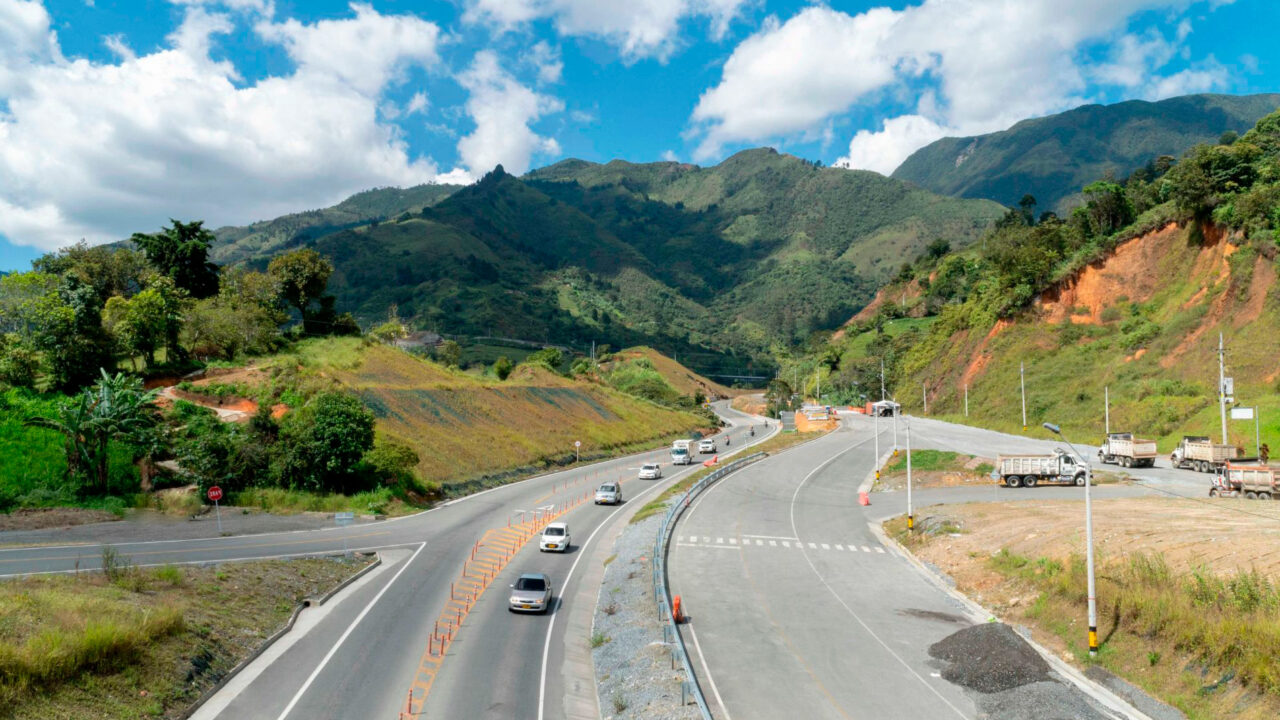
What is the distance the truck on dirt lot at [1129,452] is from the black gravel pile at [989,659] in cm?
3930

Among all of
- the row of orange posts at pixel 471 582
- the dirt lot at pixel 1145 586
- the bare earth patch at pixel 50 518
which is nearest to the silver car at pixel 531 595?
the row of orange posts at pixel 471 582

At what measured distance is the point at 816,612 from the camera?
2719 centimetres

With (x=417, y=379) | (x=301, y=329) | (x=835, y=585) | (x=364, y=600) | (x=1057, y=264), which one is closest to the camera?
(x=364, y=600)

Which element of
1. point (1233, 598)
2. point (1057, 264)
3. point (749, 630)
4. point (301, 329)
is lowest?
point (749, 630)

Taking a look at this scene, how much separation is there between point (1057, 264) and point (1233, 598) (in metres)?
92.0

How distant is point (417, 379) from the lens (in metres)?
72.4

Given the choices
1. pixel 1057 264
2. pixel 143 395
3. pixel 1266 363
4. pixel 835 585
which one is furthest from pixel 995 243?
pixel 143 395

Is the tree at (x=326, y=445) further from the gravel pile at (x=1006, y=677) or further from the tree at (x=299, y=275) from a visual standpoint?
the gravel pile at (x=1006, y=677)

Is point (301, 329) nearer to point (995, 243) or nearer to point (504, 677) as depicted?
point (504, 677)

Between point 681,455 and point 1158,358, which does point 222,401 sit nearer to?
point 681,455

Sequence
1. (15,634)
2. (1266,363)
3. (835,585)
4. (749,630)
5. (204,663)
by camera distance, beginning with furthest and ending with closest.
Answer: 1. (1266,363)
2. (835,585)
3. (749,630)
4. (204,663)
5. (15,634)

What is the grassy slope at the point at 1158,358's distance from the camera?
5959cm

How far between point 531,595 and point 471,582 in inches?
202

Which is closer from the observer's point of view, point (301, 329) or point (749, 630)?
point (749, 630)
